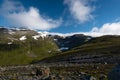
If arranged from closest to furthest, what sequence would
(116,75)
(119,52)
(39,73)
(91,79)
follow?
(116,75), (91,79), (39,73), (119,52)

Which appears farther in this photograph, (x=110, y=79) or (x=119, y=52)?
(x=119, y=52)

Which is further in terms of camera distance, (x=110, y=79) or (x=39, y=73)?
(x=39, y=73)

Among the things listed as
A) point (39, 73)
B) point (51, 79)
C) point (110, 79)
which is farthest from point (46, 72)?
point (110, 79)

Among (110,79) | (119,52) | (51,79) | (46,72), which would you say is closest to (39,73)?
(46,72)

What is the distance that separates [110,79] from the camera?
2369 centimetres

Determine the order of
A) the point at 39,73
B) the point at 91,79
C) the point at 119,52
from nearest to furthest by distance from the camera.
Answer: the point at 91,79
the point at 39,73
the point at 119,52

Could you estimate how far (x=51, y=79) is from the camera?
131 ft

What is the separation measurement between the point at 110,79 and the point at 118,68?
1337mm


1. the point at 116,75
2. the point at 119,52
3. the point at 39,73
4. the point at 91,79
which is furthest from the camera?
the point at 119,52

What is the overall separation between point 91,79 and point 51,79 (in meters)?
5.81

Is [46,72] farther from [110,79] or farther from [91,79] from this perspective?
[110,79]

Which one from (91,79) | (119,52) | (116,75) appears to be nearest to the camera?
(116,75)

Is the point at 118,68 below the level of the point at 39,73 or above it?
above

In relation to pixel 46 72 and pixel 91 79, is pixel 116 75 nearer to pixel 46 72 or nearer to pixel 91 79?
pixel 91 79
